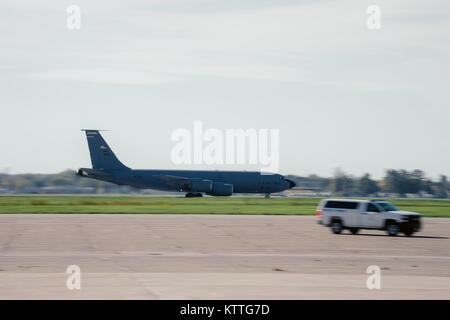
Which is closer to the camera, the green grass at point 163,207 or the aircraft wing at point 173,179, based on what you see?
the green grass at point 163,207

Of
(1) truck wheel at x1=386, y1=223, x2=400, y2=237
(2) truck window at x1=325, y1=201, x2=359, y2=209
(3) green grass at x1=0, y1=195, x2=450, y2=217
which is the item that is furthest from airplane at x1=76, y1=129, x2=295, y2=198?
(1) truck wheel at x1=386, y1=223, x2=400, y2=237

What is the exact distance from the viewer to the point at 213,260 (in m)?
25.9

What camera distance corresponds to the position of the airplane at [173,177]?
97.6 metres

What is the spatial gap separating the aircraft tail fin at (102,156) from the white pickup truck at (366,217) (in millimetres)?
62326

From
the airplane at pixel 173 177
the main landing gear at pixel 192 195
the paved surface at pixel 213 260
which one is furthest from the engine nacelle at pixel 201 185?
the paved surface at pixel 213 260

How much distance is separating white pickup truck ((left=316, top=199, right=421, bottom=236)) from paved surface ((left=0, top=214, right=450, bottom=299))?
66 centimetres

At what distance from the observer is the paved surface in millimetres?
18266

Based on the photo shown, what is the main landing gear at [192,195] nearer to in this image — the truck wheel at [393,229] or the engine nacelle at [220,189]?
the engine nacelle at [220,189]

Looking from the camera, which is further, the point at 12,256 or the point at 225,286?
the point at 12,256

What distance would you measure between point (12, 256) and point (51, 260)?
6.15ft

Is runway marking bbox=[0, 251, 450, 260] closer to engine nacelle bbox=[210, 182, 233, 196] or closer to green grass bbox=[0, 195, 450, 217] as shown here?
green grass bbox=[0, 195, 450, 217]
